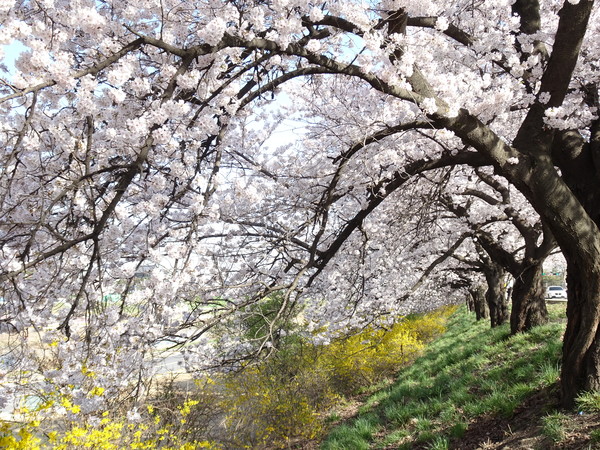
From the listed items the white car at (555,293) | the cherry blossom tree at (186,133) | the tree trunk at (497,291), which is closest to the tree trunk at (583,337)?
the cherry blossom tree at (186,133)

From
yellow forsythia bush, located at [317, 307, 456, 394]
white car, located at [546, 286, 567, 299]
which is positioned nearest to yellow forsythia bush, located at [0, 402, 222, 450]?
yellow forsythia bush, located at [317, 307, 456, 394]

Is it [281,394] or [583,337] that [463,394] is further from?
[281,394]

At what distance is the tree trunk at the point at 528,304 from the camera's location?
794 cm

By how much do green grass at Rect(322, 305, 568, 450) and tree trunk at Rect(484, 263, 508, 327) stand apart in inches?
83.9

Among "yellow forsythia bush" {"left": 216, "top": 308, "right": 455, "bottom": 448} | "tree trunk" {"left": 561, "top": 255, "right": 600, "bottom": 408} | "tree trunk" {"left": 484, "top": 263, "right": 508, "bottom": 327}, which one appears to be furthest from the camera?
"tree trunk" {"left": 484, "top": 263, "right": 508, "bottom": 327}

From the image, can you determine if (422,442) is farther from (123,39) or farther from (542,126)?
(123,39)

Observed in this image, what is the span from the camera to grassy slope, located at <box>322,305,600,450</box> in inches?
165

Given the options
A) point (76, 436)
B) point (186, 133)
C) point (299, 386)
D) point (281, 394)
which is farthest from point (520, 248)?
point (76, 436)

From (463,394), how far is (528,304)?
2.96 meters

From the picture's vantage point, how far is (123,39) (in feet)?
10.8

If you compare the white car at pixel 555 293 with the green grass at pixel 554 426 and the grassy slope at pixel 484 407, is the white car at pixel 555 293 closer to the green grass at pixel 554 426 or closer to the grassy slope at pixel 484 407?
the grassy slope at pixel 484 407

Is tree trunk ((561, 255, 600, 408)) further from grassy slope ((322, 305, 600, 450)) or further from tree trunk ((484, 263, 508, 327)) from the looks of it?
tree trunk ((484, 263, 508, 327))

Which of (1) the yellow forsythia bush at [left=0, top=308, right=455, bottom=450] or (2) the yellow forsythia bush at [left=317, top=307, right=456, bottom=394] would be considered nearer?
(1) the yellow forsythia bush at [left=0, top=308, right=455, bottom=450]

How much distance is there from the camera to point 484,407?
528 centimetres
